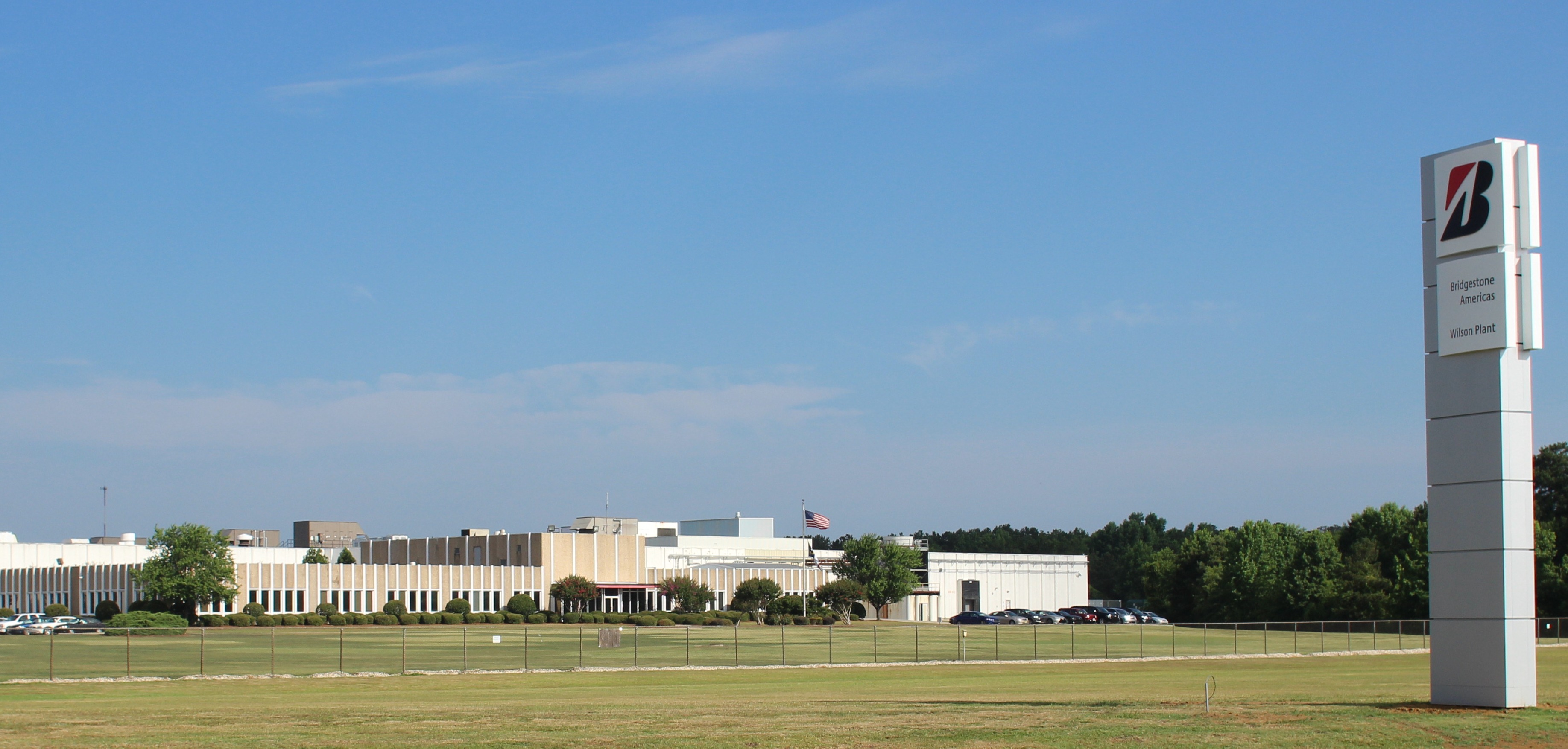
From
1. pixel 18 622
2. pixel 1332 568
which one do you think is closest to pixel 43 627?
pixel 18 622

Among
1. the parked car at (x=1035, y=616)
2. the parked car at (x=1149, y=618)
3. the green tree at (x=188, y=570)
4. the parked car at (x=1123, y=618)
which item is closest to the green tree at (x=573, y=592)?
the green tree at (x=188, y=570)

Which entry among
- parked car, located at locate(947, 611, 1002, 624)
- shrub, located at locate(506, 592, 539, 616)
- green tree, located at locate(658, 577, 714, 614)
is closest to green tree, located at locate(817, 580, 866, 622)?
green tree, located at locate(658, 577, 714, 614)

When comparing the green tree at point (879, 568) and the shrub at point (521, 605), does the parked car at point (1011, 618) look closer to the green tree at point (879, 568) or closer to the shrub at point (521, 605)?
the green tree at point (879, 568)

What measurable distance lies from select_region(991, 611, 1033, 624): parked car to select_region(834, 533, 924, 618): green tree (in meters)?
8.63

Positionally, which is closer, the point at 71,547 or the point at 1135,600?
the point at 71,547

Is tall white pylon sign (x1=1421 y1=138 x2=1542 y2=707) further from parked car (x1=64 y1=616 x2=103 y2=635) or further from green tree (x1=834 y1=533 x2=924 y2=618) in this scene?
green tree (x1=834 y1=533 x2=924 y2=618)

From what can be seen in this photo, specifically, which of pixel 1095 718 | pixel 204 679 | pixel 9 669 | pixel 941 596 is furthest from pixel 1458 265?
pixel 941 596

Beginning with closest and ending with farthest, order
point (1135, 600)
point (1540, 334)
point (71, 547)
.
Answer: point (1540, 334)
point (71, 547)
point (1135, 600)

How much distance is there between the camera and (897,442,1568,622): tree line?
331ft

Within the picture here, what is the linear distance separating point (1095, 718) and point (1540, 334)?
11449 mm

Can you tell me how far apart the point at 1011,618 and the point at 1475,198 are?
87.7 m

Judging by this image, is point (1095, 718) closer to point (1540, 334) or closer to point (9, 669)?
point (1540, 334)

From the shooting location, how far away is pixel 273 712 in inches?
1195

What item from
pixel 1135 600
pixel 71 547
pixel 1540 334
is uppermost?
pixel 1540 334
